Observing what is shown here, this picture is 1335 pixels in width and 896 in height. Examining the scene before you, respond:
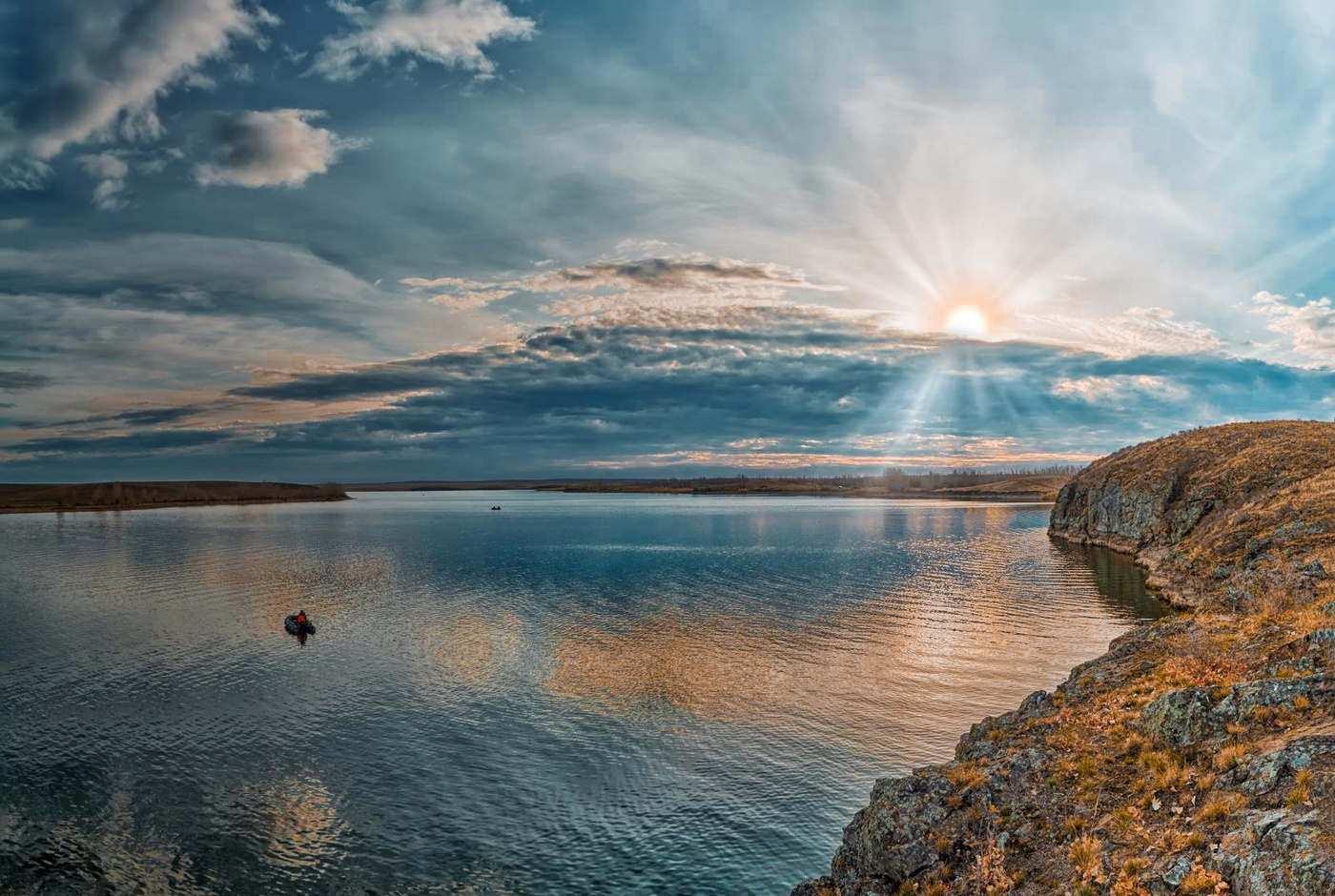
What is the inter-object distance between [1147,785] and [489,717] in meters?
29.2

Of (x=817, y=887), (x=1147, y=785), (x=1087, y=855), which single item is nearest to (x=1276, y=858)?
(x=1087, y=855)

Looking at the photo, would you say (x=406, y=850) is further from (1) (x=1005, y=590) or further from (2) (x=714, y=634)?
(1) (x=1005, y=590)

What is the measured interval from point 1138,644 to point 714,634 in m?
29.1

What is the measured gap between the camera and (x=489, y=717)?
1463 inches

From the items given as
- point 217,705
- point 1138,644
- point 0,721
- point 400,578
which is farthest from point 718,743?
point 400,578

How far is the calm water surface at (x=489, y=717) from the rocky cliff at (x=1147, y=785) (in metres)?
4.97

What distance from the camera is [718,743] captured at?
33219 millimetres

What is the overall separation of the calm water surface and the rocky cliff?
497 centimetres

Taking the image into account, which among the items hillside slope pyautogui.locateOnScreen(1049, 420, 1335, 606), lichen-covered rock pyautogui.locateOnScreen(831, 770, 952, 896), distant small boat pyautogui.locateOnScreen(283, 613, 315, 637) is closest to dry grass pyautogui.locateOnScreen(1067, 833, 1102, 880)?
lichen-covered rock pyautogui.locateOnScreen(831, 770, 952, 896)

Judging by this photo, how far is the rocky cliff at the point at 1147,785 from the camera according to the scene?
14906 millimetres

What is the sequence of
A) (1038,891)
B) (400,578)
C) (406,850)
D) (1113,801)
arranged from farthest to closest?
1. (400,578)
2. (406,850)
3. (1113,801)
4. (1038,891)

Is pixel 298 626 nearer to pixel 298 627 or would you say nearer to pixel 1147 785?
pixel 298 627

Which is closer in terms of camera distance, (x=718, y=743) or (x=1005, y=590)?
(x=718, y=743)

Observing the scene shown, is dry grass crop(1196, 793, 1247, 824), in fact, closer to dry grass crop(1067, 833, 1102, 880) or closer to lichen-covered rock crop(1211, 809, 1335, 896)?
lichen-covered rock crop(1211, 809, 1335, 896)
